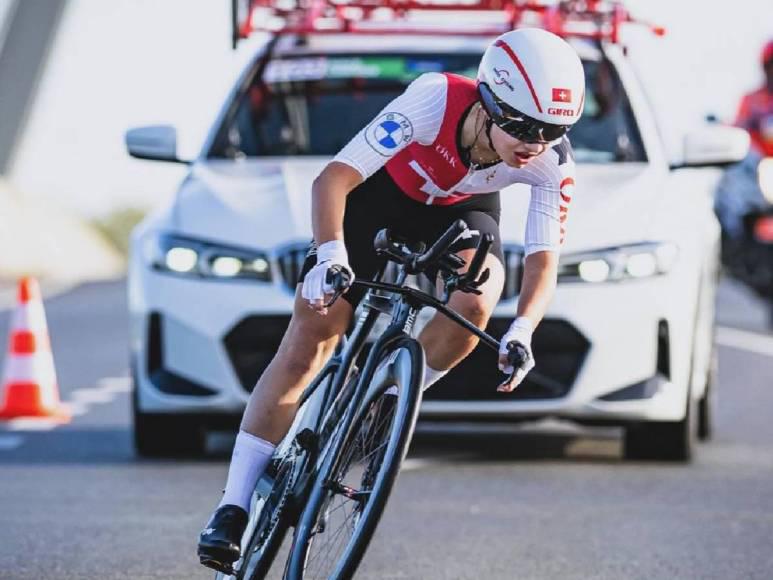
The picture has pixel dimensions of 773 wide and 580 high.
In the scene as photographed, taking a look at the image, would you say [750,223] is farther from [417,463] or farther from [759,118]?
[417,463]

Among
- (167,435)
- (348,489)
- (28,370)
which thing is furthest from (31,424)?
(348,489)

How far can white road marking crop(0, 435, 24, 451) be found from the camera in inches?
464

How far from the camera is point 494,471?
35.5ft

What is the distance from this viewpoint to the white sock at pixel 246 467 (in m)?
6.91

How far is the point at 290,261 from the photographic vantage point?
1029 centimetres

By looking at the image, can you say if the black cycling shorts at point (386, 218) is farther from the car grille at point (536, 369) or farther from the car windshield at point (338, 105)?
the car windshield at point (338, 105)

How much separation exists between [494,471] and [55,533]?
2533mm

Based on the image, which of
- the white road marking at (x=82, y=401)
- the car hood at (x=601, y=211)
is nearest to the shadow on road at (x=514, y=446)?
the car hood at (x=601, y=211)

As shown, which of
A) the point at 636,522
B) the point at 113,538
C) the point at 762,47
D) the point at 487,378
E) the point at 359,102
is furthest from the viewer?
the point at 762,47

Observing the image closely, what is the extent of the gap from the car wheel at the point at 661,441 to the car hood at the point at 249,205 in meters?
1.82

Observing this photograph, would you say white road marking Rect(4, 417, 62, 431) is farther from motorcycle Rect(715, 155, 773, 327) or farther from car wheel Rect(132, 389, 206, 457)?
motorcycle Rect(715, 155, 773, 327)

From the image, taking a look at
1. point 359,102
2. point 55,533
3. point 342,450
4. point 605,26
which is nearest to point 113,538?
point 55,533

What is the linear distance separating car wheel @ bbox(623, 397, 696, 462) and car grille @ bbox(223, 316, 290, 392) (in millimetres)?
1697

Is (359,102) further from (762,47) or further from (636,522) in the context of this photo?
(762,47)
